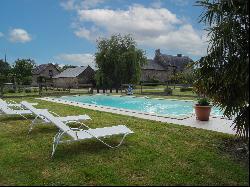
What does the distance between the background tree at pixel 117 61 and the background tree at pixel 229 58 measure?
97.2ft

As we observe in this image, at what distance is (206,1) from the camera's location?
679cm

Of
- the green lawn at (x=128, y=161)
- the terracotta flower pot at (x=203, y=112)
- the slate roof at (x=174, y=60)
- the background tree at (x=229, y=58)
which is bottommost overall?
the green lawn at (x=128, y=161)

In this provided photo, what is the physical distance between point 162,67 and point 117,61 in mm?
36244

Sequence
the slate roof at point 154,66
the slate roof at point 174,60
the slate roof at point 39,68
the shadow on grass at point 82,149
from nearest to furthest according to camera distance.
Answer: the shadow on grass at point 82,149, the slate roof at point 154,66, the slate roof at point 39,68, the slate roof at point 174,60

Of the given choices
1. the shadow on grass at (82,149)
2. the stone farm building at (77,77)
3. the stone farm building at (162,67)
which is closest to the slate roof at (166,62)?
the stone farm building at (162,67)

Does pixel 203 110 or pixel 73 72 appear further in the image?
pixel 73 72

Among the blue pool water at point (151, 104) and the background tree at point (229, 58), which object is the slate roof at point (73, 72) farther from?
the background tree at point (229, 58)

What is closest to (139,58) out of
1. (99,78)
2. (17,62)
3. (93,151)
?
(99,78)

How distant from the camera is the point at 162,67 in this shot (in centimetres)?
7138

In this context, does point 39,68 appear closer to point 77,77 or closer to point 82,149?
point 77,77

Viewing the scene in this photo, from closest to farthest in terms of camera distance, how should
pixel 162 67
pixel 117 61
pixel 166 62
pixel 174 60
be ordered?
pixel 117 61 → pixel 162 67 → pixel 166 62 → pixel 174 60

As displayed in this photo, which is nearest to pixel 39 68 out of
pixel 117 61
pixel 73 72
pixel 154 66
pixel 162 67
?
pixel 73 72

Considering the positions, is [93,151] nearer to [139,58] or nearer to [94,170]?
[94,170]

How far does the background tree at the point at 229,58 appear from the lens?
5.86m
